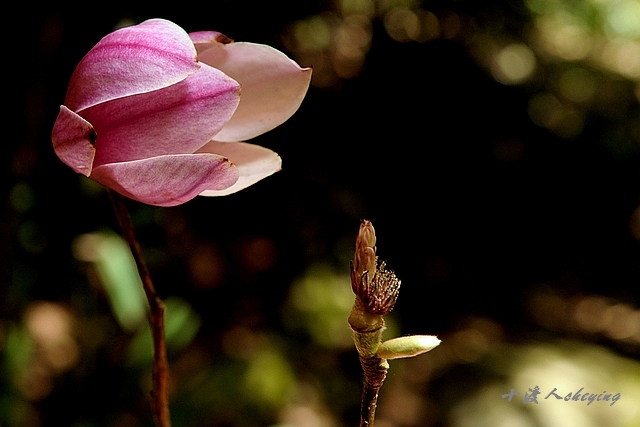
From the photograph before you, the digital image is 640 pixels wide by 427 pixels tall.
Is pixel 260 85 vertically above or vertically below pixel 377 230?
above

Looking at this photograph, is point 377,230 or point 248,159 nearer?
point 248,159

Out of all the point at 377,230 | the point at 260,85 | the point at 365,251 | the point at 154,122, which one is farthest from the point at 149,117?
the point at 377,230

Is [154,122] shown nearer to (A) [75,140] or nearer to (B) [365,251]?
(A) [75,140]

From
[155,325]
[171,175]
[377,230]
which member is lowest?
[377,230]

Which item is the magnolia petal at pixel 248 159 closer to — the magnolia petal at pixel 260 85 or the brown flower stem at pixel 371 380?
the magnolia petal at pixel 260 85

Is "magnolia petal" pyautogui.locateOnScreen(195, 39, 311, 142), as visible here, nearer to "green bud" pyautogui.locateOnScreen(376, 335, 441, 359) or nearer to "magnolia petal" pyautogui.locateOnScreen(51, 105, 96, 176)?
"magnolia petal" pyautogui.locateOnScreen(51, 105, 96, 176)
